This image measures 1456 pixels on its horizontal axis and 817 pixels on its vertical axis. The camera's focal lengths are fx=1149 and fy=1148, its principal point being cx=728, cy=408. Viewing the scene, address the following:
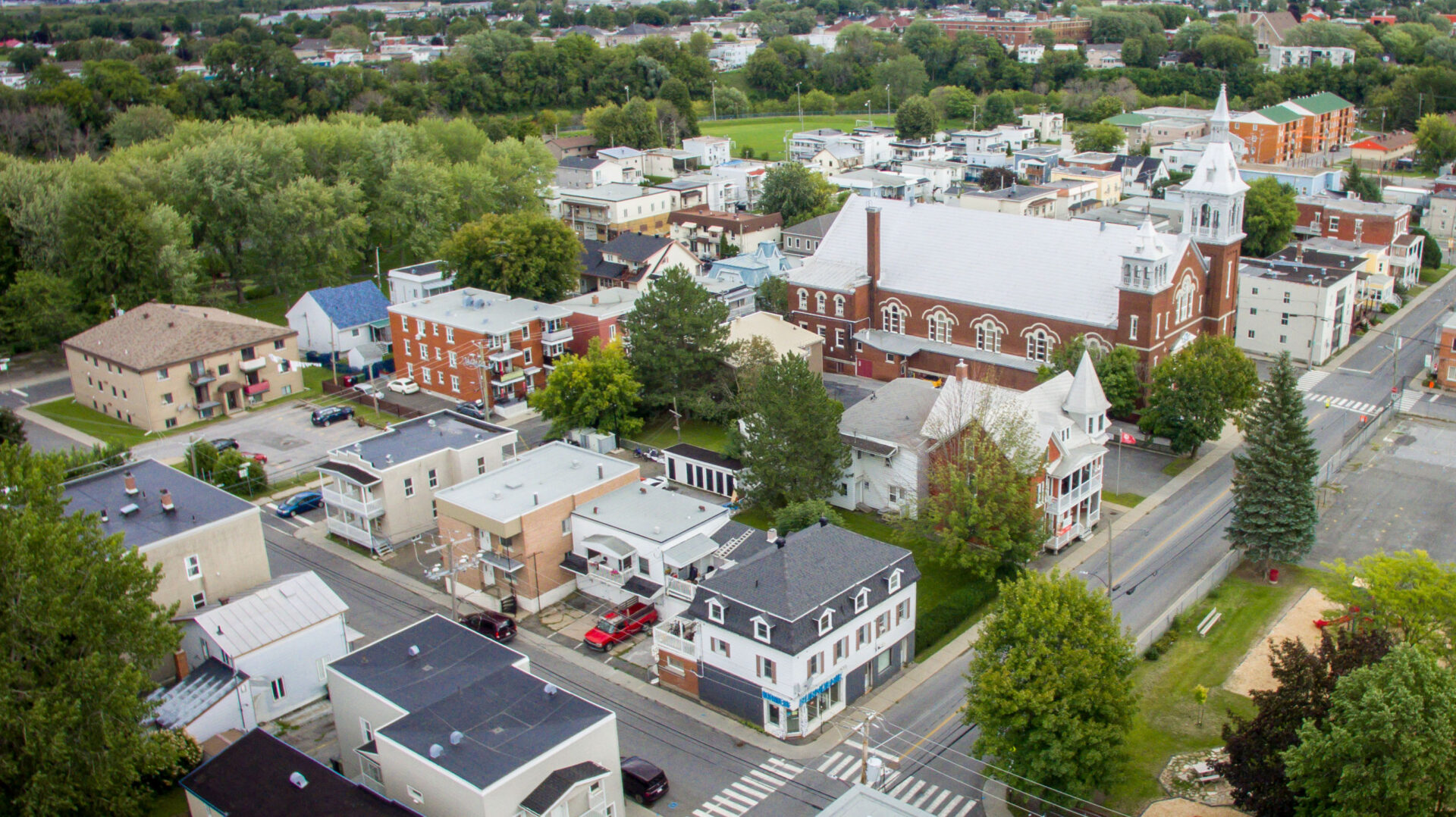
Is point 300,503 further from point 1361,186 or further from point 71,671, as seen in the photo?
point 1361,186

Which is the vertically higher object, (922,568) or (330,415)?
(330,415)

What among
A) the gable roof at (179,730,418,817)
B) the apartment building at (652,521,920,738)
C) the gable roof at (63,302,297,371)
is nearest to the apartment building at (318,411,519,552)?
the apartment building at (652,521,920,738)

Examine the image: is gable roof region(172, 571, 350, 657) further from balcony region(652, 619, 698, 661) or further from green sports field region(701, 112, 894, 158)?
green sports field region(701, 112, 894, 158)

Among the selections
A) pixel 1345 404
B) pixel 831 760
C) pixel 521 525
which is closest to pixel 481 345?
pixel 521 525

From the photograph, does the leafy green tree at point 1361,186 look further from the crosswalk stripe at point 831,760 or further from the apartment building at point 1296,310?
the crosswalk stripe at point 831,760

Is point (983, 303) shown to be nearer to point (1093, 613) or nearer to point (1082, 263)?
point (1082, 263)

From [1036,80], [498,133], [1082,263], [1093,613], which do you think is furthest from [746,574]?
[1036,80]

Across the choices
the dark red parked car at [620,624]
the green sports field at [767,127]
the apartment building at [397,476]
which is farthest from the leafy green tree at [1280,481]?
the green sports field at [767,127]
